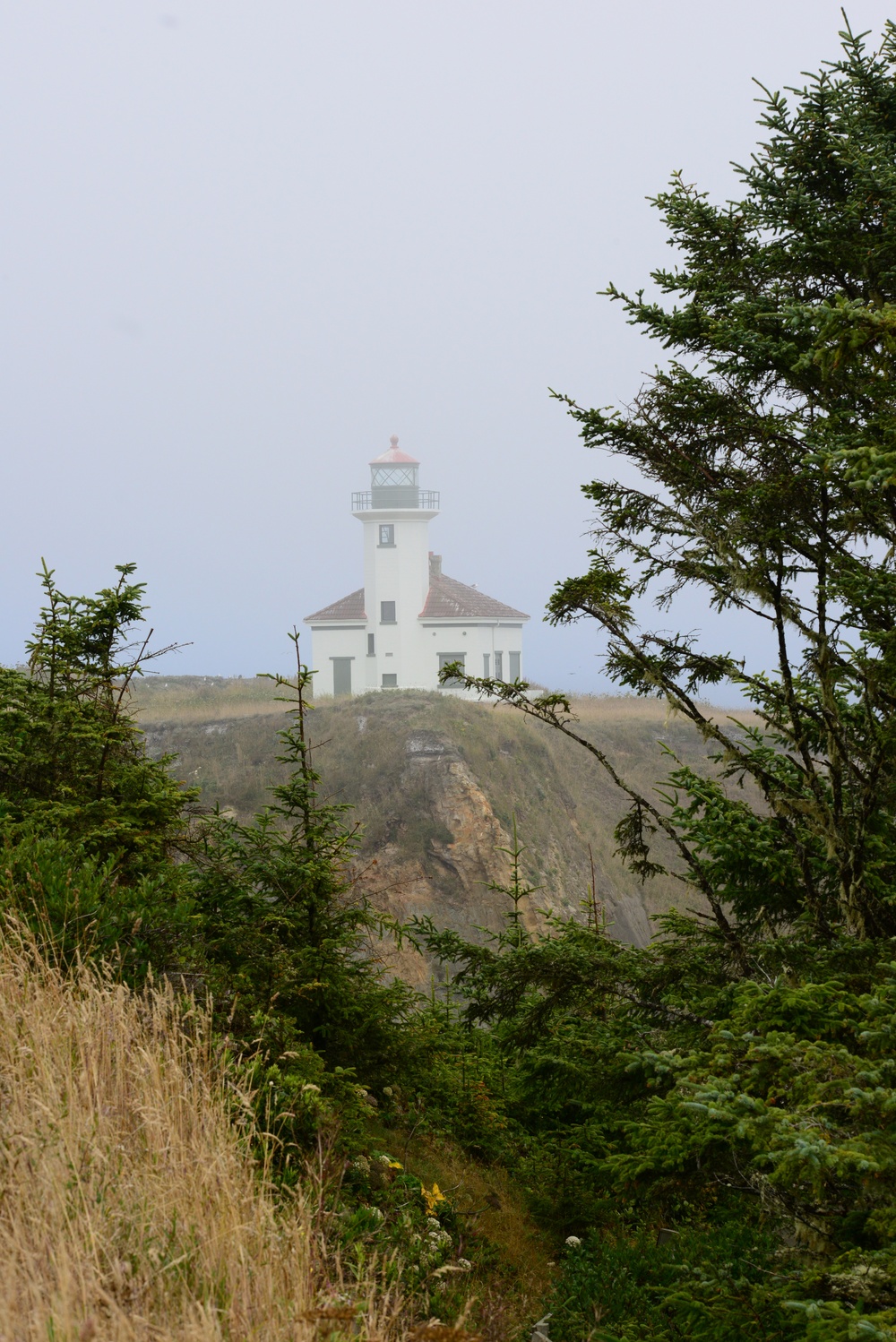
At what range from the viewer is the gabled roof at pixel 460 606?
43938 mm

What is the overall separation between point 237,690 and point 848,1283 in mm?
44729

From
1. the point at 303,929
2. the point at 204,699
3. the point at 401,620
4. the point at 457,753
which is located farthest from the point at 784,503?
the point at 204,699

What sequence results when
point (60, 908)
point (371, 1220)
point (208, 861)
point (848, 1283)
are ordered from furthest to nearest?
point (208, 861) < point (60, 908) < point (371, 1220) < point (848, 1283)

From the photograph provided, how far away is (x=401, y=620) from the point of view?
144 feet

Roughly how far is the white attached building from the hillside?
4.07 m

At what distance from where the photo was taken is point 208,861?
7094mm

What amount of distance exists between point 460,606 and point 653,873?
36634 millimetres

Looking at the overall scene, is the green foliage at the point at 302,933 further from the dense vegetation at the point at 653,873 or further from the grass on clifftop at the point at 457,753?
the grass on clifftop at the point at 457,753

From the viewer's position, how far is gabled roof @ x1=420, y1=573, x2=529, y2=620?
1730 inches

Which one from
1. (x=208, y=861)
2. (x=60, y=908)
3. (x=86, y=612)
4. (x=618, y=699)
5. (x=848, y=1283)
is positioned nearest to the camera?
(x=848, y=1283)

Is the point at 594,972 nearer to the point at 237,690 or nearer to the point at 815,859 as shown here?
the point at 815,859

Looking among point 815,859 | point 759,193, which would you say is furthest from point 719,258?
point 815,859

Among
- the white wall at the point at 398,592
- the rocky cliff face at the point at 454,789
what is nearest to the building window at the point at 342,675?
the white wall at the point at 398,592

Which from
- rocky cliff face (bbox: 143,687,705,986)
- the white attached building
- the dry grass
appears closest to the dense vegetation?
rocky cliff face (bbox: 143,687,705,986)
